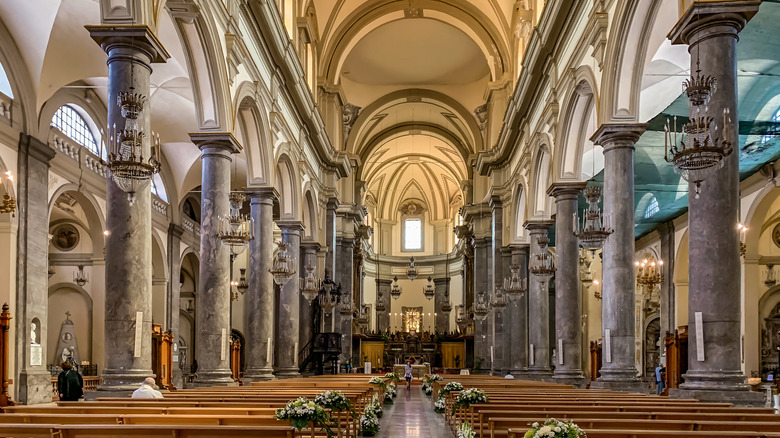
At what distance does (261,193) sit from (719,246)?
43.5 ft

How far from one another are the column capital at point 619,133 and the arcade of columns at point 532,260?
2cm

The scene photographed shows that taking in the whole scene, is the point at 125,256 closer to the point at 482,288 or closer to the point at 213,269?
the point at 213,269

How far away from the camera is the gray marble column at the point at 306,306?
30875 millimetres

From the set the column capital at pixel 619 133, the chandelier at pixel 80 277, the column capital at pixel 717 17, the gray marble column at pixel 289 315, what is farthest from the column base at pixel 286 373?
the column capital at pixel 717 17

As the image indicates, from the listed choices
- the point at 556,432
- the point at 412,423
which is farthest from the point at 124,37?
the point at 412,423

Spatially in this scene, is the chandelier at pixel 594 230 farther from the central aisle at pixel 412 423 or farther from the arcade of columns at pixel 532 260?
the central aisle at pixel 412 423

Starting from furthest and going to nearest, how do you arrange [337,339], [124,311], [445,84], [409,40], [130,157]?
[445,84], [409,40], [337,339], [124,311], [130,157]

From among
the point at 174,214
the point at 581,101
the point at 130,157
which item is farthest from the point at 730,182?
the point at 174,214

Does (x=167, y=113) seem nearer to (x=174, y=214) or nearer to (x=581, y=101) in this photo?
(x=174, y=214)

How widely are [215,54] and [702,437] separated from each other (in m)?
12.2

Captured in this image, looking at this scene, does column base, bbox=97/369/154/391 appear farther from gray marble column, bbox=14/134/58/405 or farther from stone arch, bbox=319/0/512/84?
stone arch, bbox=319/0/512/84

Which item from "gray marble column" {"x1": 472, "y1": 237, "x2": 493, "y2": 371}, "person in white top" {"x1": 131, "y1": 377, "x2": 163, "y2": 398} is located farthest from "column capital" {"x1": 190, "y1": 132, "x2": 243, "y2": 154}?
"gray marble column" {"x1": 472, "y1": 237, "x2": 493, "y2": 371}

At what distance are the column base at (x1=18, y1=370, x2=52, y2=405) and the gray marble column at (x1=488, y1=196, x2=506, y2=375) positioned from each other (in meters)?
19.1

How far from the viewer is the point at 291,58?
2327 centimetres
